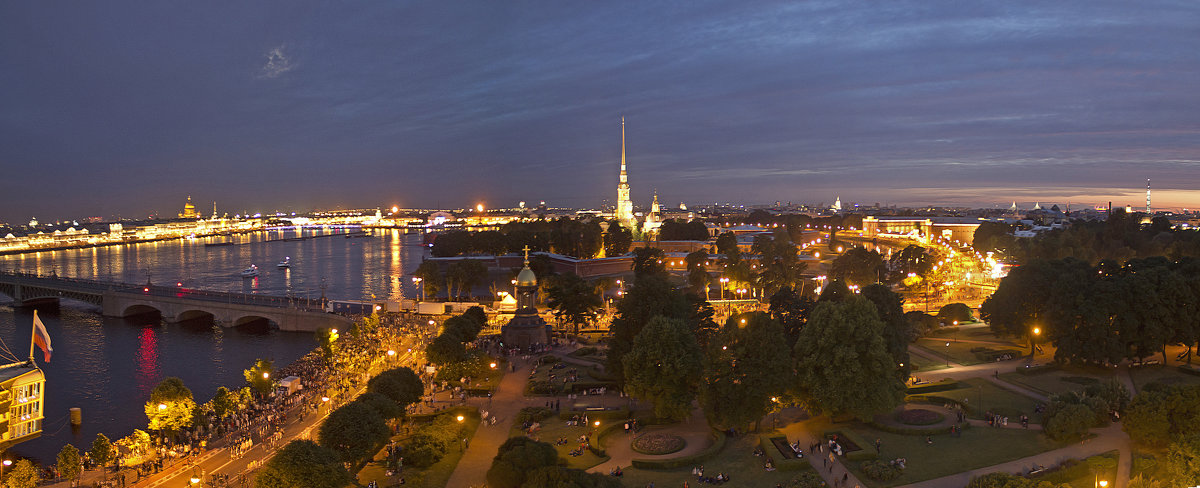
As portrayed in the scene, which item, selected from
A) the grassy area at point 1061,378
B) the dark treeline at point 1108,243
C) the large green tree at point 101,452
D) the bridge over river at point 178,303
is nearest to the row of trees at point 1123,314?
the grassy area at point 1061,378

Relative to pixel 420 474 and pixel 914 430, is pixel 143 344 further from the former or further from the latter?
pixel 914 430

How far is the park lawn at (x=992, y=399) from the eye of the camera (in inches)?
904

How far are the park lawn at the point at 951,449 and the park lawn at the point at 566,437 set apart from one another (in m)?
7.41

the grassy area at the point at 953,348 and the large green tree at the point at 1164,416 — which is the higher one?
the large green tree at the point at 1164,416

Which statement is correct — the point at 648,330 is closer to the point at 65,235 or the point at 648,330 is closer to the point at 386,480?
the point at 386,480

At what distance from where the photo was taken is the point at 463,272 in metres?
54.9

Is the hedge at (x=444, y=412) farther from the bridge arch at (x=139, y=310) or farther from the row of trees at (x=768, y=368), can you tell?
the bridge arch at (x=139, y=310)

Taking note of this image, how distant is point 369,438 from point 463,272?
37.2m

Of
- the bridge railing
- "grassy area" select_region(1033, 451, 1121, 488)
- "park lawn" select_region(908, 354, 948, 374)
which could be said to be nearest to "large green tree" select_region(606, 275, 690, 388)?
"park lawn" select_region(908, 354, 948, 374)

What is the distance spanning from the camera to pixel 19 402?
21.0 m

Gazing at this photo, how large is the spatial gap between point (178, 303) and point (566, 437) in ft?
135

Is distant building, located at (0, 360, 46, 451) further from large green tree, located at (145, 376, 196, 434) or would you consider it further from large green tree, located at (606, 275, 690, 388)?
large green tree, located at (606, 275, 690, 388)

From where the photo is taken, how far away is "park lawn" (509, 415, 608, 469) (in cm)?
1977

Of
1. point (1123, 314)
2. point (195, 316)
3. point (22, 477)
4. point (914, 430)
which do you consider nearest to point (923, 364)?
point (1123, 314)
